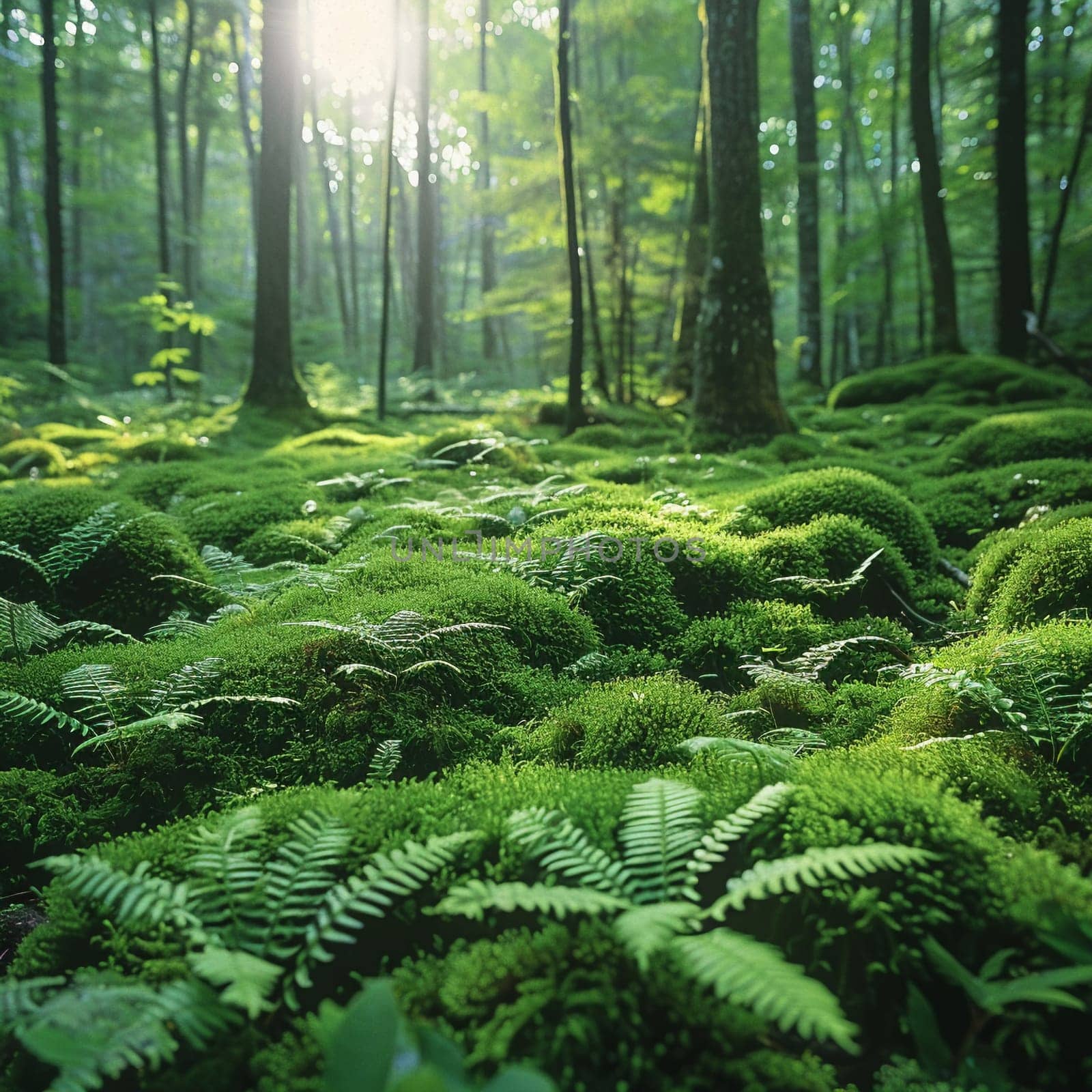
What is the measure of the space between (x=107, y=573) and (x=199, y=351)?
2207cm

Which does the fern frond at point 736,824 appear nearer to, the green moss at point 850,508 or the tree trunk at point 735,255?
the green moss at point 850,508

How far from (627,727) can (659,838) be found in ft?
3.05

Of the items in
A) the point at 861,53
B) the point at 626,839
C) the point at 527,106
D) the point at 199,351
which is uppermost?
the point at 861,53

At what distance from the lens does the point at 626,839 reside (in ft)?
5.36

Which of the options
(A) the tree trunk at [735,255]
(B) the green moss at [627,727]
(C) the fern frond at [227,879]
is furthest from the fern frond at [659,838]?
(A) the tree trunk at [735,255]

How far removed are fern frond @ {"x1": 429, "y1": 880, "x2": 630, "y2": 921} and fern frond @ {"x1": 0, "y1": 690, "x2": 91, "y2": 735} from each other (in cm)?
179

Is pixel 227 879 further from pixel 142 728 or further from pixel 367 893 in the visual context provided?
pixel 142 728

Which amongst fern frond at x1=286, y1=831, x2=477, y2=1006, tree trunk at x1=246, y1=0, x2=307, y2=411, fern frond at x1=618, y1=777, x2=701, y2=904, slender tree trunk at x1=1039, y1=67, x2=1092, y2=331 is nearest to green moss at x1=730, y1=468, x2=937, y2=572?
fern frond at x1=618, y1=777, x2=701, y2=904

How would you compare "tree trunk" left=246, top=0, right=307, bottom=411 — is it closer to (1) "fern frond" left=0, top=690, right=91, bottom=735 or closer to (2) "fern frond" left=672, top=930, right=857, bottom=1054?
(1) "fern frond" left=0, top=690, right=91, bottom=735

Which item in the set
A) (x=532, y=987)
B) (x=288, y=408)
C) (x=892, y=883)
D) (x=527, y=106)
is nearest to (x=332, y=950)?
(x=532, y=987)

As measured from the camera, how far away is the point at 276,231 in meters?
10.6

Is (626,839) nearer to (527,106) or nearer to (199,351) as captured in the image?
(527,106)

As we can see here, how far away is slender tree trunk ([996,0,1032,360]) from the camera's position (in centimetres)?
982

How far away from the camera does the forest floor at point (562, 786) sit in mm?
1290
